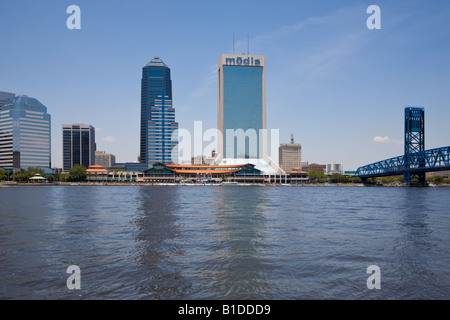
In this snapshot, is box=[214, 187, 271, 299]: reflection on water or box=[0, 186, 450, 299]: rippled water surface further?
box=[214, 187, 271, 299]: reflection on water

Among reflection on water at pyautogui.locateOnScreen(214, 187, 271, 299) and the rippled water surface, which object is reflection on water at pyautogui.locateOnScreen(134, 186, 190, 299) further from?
reflection on water at pyautogui.locateOnScreen(214, 187, 271, 299)

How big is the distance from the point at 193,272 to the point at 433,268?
13522 mm

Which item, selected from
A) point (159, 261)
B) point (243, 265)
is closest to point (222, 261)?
point (243, 265)

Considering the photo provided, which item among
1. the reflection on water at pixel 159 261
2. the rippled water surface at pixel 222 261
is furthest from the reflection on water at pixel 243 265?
the reflection on water at pixel 159 261

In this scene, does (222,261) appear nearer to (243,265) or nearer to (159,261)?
(243,265)

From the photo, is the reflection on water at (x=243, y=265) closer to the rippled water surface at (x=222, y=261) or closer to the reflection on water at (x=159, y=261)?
the rippled water surface at (x=222, y=261)

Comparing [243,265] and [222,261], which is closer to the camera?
[243,265]

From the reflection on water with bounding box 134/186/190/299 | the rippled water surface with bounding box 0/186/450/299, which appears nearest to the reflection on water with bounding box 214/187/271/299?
the rippled water surface with bounding box 0/186/450/299

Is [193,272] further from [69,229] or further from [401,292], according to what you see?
[69,229]

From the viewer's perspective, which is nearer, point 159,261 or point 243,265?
point 243,265

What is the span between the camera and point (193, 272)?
16891mm

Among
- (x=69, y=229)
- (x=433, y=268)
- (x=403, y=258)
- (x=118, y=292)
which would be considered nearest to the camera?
(x=118, y=292)
